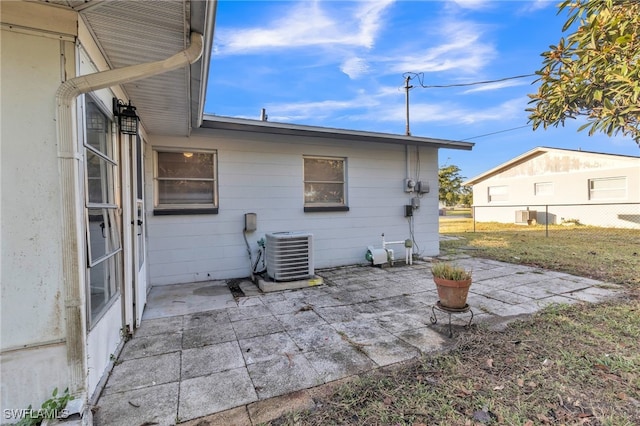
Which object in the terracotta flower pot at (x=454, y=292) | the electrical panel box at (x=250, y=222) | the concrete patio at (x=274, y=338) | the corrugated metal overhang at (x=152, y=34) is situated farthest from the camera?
the electrical panel box at (x=250, y=222)

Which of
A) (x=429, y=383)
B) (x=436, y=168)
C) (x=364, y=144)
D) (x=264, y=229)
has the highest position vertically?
(x=364, y=144)

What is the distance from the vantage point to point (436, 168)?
261 inches

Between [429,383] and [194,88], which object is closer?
[429,383]

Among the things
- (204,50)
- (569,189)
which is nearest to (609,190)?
(569,189)

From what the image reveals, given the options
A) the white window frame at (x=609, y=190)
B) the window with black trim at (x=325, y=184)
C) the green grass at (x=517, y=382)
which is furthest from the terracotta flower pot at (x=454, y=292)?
the white window frame at (x=609, y=190)

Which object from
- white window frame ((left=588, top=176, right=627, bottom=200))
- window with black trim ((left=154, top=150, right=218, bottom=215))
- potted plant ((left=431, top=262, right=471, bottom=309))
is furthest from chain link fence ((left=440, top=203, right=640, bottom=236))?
window with black trim ((left=154, top=150, right=218, bottom=215))

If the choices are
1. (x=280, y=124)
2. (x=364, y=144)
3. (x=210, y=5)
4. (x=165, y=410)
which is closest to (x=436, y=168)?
A: (x=364, y=144)

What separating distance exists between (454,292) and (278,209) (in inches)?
132

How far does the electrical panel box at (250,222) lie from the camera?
480cm

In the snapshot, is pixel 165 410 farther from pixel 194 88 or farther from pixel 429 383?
pixel 194 88

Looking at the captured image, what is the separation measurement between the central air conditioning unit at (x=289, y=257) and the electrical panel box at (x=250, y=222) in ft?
1.78

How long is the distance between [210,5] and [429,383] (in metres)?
2.73

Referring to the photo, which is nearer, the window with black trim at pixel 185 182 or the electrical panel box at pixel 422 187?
the window with black trim at pixel 185 182

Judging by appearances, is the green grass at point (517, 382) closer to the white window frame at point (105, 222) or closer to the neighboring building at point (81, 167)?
the neighboring building at point (81, 167)
